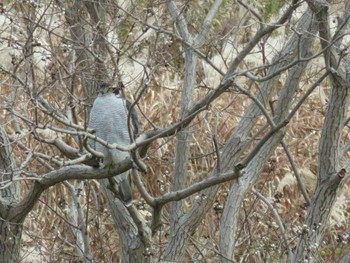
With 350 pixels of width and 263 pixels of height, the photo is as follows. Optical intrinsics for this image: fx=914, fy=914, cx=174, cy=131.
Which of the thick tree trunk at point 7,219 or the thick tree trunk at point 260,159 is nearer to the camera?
the thick tree trunk at point 7,219

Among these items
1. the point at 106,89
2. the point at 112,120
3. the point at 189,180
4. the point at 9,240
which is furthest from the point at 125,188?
the point at 189,180

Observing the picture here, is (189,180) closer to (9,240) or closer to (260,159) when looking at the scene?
(260,159)

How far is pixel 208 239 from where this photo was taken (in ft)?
21.1

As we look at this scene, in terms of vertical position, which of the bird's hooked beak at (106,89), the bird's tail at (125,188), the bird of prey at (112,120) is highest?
the bird's hooked beak at (106,89)

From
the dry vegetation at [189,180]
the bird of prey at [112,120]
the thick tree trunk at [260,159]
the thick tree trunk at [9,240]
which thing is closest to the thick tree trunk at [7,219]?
the thick tree trunk at [9,240]

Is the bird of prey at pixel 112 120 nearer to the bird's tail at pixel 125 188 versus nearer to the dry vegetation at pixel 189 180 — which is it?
the bird's tail at pixel 125 188

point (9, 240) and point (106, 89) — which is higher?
point (106, 89)

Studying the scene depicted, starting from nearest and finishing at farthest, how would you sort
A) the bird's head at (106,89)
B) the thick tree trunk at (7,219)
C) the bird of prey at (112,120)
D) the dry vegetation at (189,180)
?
1. the thick tree trunk at (7,219)
2. the bird's head at (106,89)
3. the bird of prey at (112,120)
4. the dry vegetation at (189,180)

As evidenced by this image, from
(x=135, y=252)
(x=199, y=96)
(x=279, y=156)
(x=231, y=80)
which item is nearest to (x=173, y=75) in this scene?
(x=199, y=96)

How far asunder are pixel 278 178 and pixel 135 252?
9.08ft

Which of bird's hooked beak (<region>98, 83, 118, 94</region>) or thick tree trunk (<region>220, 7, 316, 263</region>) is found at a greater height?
bird's hooked beak (<region>98, 83, 118, 94</region>)

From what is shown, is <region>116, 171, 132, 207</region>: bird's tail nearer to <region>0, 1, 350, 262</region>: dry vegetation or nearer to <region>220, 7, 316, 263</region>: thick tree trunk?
<region>220, 7, 316, 263</region>: thick tree trunk

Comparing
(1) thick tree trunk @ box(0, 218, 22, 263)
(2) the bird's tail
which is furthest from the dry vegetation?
(1) thick tree trunk @ box(0, 218, 22, 263)

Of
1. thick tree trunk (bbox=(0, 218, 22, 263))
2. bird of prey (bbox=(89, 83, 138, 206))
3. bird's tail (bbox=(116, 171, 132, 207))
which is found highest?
bird of prey (bbox=(89, 83, 138, 206))
